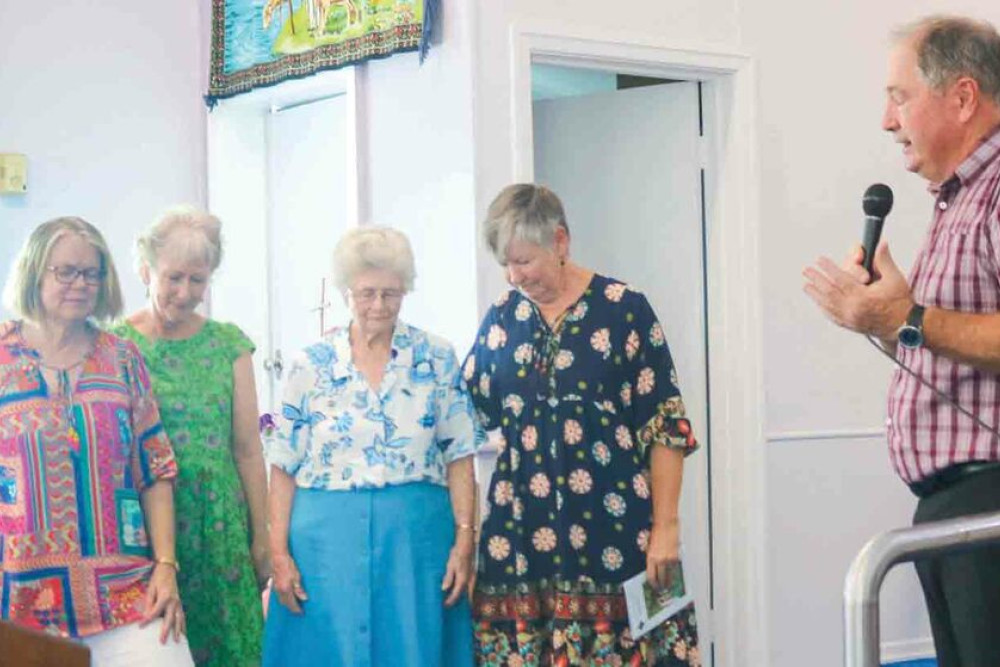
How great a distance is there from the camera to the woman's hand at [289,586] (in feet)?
10.4

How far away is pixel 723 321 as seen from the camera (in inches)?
194

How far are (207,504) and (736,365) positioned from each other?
85.7 inches

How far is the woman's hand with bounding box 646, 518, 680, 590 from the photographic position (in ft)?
10.6

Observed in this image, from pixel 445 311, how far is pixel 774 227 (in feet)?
3.96

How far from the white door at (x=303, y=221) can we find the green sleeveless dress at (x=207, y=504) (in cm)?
203

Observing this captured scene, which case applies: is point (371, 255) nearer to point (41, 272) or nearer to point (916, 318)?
point (41, 272)

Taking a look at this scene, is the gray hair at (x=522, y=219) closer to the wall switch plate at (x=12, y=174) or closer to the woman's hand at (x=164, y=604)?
the woman's hand at (x=164, y=604)

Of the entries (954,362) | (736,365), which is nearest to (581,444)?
(954,362)

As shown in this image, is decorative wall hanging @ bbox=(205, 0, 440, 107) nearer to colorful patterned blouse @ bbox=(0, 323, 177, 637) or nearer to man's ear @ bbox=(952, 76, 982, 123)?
colorful patterned blouse @ bbox=(0, 323, 177, 637)

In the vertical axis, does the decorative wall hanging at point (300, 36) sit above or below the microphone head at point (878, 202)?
above

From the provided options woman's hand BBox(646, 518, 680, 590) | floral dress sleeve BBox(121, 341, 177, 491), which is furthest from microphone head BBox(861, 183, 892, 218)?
floral dress sleeve BBox(121, 341, 177, 491)

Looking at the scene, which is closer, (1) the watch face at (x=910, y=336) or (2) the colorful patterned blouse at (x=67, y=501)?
(1) the watch face at (x=910, y=336)

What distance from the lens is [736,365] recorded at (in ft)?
16.1

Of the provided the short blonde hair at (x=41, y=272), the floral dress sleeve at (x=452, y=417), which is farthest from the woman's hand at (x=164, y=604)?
the floral dress sleeve at (x=452, y=417)
